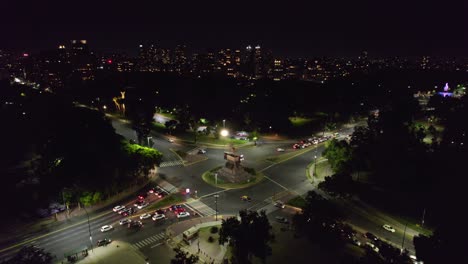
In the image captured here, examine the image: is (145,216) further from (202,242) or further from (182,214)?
→ (202,242)

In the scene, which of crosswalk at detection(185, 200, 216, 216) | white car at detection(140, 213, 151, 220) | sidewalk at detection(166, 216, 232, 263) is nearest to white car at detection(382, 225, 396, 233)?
sidewalk at detection(166, 216, 232, 263)

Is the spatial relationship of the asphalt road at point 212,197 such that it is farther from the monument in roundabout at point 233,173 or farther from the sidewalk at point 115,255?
the monument in roundabout at point 233,173

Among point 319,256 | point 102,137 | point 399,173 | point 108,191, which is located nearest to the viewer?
point 319,256

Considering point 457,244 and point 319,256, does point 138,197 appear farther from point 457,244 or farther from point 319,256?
point 457,244

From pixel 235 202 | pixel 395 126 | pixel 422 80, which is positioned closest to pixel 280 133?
pixel 395 126

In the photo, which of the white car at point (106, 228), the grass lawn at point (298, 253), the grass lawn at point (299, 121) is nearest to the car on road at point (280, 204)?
the grass lawn at point (298, 253)
